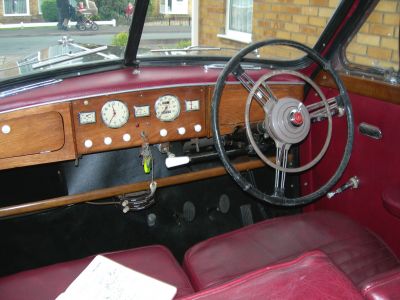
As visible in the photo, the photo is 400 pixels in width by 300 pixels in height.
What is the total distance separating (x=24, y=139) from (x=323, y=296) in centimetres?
144

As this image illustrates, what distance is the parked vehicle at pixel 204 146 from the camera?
1890 millimetres

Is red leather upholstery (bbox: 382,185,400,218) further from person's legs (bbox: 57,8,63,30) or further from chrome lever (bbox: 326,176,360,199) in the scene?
person's legs (bbox: 57,8,63,30)

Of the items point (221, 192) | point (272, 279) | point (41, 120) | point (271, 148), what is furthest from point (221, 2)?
point (272, 279)

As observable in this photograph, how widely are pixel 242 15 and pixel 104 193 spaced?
130 centimetres

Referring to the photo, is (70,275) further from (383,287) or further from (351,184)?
(351,184)

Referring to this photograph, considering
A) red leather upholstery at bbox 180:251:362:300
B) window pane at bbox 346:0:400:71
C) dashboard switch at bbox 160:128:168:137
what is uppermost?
window pane at bbox 346:0:400:71

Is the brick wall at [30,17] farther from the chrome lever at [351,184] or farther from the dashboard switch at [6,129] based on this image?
the chrome lever at [351,184]

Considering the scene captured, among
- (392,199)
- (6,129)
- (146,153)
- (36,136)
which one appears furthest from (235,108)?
(6,129)

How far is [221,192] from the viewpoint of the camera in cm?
281

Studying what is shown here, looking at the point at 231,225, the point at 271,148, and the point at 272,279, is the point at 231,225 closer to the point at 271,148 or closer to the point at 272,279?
the point at 271,148

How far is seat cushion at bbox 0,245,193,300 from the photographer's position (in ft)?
5.44

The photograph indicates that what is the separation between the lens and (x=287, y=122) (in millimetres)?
1930

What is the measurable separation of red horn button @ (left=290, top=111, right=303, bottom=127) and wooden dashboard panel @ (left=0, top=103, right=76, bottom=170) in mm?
969

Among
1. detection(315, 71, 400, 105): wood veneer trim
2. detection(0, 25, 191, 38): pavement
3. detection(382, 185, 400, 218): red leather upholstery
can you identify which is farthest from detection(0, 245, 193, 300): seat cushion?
detection(315, 71, 400, 105): wood veneer trim
